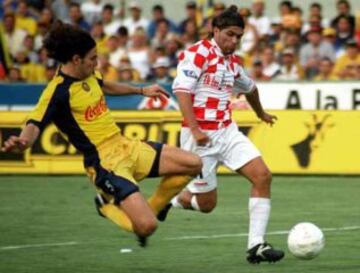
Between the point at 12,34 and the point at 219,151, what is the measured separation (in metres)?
13.1

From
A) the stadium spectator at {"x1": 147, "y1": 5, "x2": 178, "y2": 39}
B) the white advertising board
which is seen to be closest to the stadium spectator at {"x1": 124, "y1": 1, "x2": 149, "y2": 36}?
the stadium spectator at {"x1": 147, "y1": 5, "x2": 178, "y2": 39}

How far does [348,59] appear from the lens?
20.6m

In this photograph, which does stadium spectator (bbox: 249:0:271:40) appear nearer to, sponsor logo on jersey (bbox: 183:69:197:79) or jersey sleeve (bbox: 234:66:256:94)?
jersey sleeve (bbox: 234:66:256:94)

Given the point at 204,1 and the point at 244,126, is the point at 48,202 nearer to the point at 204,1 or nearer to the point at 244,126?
the point at 244,126

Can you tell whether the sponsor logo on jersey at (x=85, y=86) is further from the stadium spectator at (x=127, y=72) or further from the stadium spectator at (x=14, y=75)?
the stadium spectator at (x=14, y=75)

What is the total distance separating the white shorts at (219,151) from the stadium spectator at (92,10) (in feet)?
42.2

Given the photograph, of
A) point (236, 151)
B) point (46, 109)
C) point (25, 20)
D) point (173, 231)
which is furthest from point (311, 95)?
point (46, 109)

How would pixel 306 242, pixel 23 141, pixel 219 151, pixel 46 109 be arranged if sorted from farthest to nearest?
pixel 219 151 < pixel 306 242 < pixel 46 109 < pixel 23 141

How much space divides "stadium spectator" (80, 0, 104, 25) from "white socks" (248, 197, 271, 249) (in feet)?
45.1

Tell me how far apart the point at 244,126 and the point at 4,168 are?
11.6 feet

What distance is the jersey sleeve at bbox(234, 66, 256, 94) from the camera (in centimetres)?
1164

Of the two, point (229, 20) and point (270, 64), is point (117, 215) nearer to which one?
point (229, 20)

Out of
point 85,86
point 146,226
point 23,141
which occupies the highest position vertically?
point 85,86

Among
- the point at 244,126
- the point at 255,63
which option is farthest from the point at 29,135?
the point at 255,63
